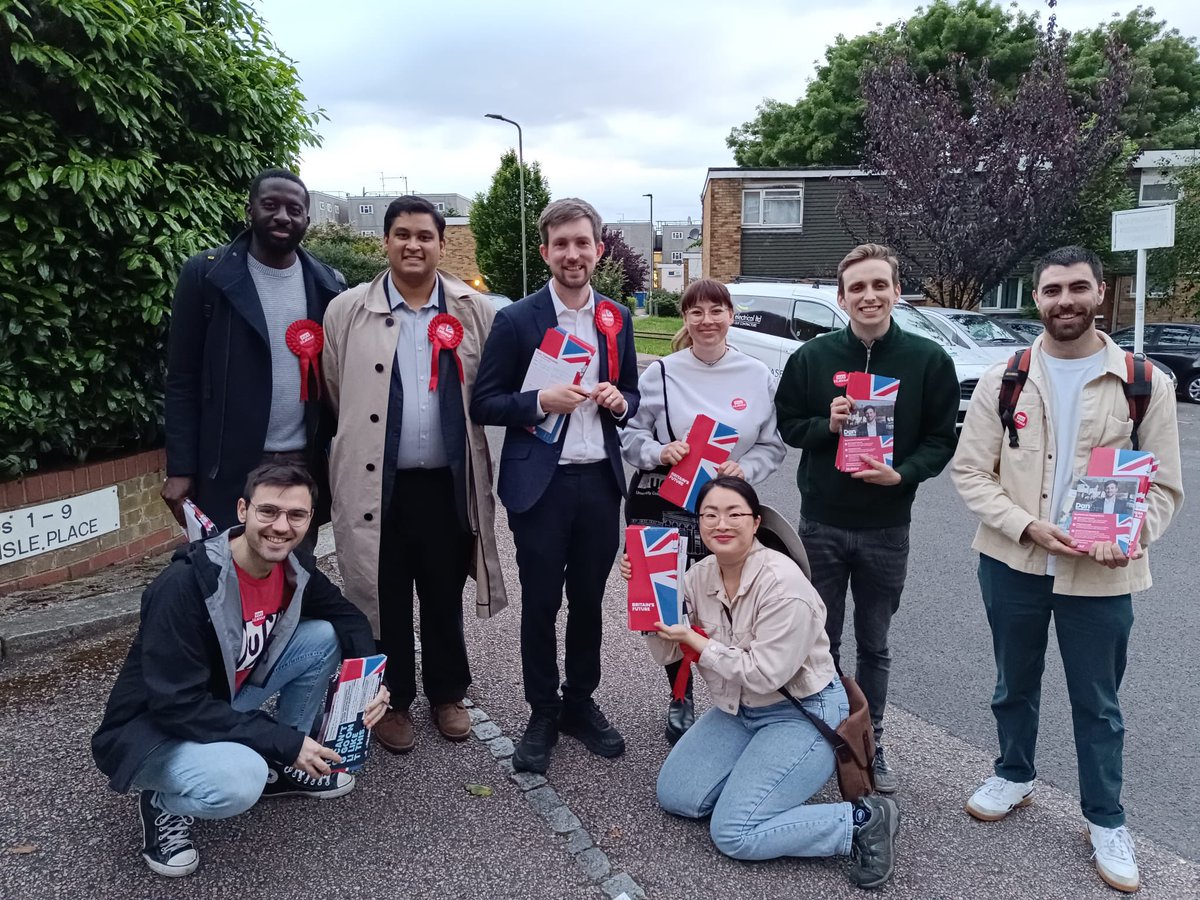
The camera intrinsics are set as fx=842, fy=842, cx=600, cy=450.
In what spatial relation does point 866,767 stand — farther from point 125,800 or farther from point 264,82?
point 264,82

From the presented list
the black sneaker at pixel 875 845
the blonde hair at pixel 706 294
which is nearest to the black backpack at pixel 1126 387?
the blonde hair at pixel 706 294

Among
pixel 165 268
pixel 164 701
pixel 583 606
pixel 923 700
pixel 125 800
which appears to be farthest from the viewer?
pixel 165 268

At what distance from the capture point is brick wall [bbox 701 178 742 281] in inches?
1005

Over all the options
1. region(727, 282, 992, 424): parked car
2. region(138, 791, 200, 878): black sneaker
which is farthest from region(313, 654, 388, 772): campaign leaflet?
region(727, 282, 992, 424): parked car

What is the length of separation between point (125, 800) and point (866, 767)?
8.62ft

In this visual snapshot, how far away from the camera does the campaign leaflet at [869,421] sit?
121 inches

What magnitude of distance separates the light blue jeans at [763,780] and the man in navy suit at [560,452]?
0.50m

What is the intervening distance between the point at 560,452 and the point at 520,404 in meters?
0.24

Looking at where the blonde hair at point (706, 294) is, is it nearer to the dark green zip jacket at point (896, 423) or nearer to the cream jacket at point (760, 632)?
the dark green zip jacket at point (896, 423)

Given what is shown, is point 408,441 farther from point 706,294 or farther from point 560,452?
point 706,294

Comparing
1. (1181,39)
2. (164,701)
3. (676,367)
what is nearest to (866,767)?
(676,367)

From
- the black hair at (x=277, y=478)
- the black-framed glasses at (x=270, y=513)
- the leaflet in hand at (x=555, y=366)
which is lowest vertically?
the black-framed glasses at (x=270, y=513)

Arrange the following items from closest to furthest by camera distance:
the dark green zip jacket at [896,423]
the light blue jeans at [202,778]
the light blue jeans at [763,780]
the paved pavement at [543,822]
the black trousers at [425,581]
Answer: the light blue jeans at [202,778]
the paved pavement at [543,822]
the light blue jeans at [763,780]
the dark green zip jacket at [896,423]
the black trousers at [425,581]

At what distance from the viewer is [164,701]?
256 cm
